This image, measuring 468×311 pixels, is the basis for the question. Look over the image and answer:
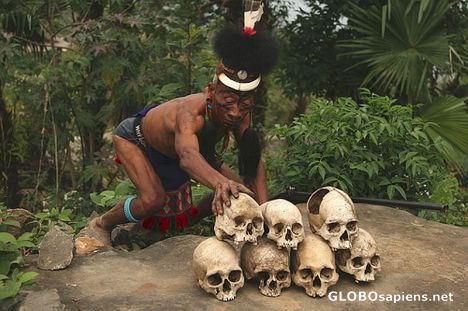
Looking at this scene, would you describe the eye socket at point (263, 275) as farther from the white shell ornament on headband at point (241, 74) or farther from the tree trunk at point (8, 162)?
the tree trunk at point (8, 162)

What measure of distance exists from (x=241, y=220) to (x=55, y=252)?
1125 millimetres

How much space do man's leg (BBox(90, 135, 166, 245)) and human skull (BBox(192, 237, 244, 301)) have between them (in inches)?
39.5

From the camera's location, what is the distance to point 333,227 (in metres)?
3.20

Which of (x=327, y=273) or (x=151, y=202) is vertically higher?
(x=327, y=273)

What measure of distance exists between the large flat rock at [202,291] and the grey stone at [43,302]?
5.1 inches

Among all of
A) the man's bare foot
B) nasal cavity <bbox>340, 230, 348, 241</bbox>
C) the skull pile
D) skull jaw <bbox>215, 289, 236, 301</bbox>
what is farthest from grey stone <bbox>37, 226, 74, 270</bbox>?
nasal cavity <bbox>340, 230, 348, 241</bbox>

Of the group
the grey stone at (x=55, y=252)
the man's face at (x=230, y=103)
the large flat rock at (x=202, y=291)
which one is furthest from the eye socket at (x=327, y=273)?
the grey stone at (x=55, y=252)

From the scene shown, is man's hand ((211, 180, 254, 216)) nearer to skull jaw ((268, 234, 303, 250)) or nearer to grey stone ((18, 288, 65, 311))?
skull jaw ((268, 234, 303, 250))

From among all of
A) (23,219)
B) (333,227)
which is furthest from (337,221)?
(23,219)

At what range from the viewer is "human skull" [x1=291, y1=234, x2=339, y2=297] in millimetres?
3137

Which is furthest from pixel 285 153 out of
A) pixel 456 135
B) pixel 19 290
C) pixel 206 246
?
pixel 19 290

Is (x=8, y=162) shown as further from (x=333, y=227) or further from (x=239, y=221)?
(x=333, y=227)

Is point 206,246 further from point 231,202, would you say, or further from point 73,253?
point 73,253

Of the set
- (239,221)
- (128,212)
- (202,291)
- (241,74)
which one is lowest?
(128,212)
